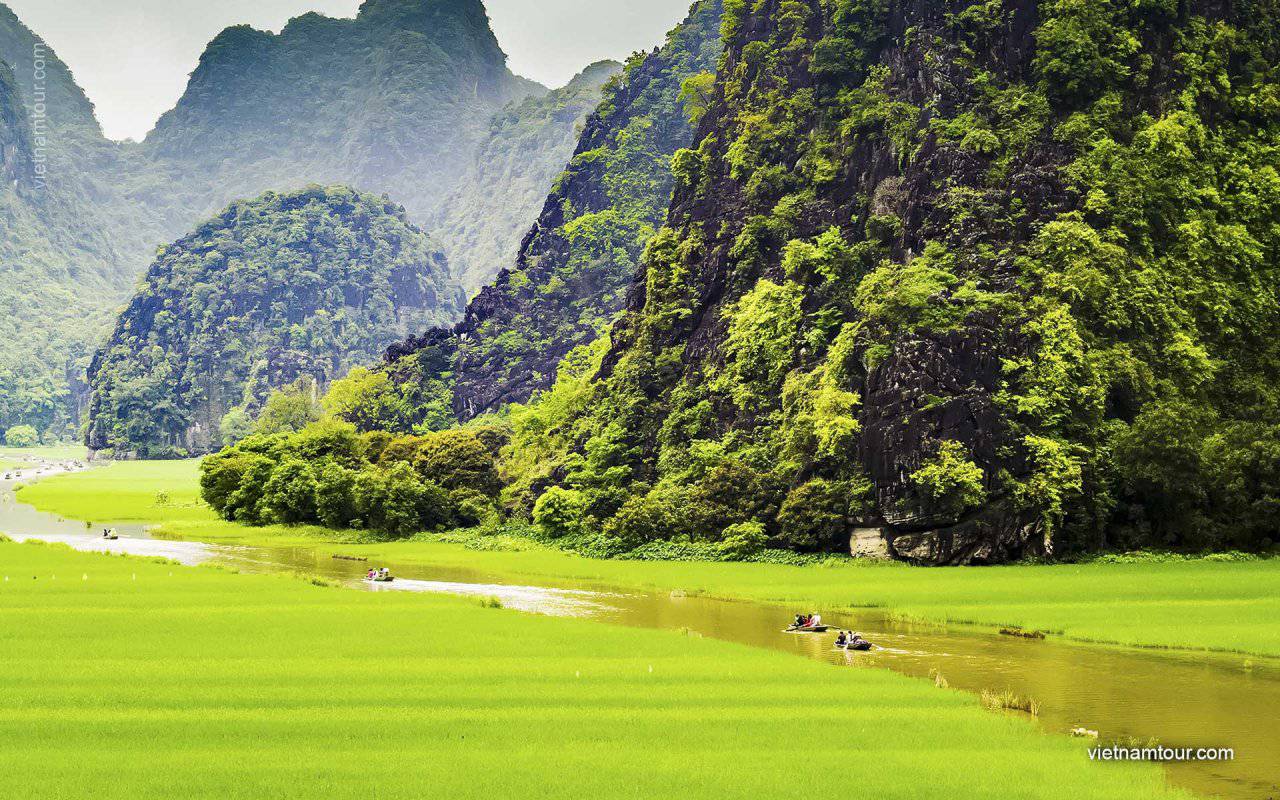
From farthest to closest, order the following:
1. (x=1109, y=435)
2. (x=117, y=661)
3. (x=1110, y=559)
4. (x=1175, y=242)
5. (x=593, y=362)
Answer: (x=593, y=362) < (x=1175, y=242) < (x=1109, y=435) < (x=1110, y=559) < (x=117, y=661)

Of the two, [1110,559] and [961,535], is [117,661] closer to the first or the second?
[961,535]

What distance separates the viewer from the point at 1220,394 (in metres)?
64.4

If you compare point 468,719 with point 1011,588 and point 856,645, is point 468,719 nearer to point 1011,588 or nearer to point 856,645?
point 856,645

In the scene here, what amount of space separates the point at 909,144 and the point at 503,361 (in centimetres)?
8451

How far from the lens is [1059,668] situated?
32625 mm

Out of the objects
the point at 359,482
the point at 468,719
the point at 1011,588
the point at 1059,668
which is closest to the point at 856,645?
the point at 1059,668

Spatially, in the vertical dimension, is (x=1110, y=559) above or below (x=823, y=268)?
below

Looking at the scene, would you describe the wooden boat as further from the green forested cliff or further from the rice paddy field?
the green forested cliff

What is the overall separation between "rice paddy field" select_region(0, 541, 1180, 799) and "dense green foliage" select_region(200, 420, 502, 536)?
2020 inches

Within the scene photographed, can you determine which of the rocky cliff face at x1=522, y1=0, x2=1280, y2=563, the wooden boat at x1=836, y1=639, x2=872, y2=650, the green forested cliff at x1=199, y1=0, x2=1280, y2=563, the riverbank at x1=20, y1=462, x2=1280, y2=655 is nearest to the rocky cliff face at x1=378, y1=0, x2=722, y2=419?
the green forested cliff at x1=199, y1=0, x2=1280, y2=563

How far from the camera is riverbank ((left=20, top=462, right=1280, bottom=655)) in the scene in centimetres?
3809

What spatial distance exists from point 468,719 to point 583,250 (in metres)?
142

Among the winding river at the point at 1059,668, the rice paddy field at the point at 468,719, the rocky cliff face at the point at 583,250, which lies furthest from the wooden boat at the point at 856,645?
the rocky cliff face at the point at 583,250

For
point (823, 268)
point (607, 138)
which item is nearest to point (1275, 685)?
point (823, 268)
